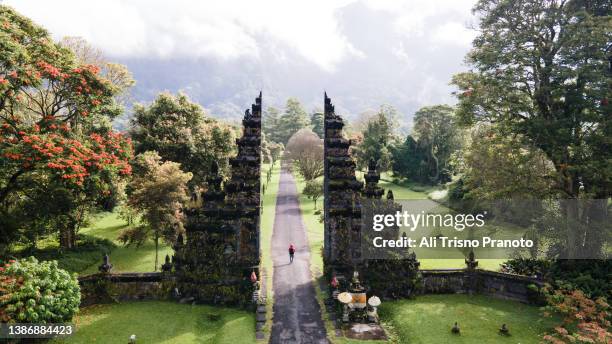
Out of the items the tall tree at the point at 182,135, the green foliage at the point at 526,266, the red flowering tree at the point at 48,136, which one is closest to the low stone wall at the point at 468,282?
the green foliage at the point at 526,266

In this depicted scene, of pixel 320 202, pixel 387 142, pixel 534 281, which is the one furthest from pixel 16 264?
pixel 387 142

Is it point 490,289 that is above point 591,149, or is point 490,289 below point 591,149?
below

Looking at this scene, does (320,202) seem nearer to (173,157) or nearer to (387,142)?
(173,157)

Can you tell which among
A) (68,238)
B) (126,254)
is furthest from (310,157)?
(68,238)

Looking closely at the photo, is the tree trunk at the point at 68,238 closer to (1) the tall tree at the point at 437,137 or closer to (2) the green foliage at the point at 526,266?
(2) the green foliage at the point at 526,266

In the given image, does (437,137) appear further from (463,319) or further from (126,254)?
(126,254)

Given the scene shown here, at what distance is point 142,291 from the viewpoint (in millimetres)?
23672

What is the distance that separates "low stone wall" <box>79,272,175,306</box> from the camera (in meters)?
22.9

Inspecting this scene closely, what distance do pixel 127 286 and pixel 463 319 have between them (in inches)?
730

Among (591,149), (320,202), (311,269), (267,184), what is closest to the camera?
(591,149)

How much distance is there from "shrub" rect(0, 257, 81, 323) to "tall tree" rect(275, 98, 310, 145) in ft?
318

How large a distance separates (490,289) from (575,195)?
7.47 m

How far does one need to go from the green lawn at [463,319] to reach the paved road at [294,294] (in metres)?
4.03

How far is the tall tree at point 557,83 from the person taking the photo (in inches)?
891
